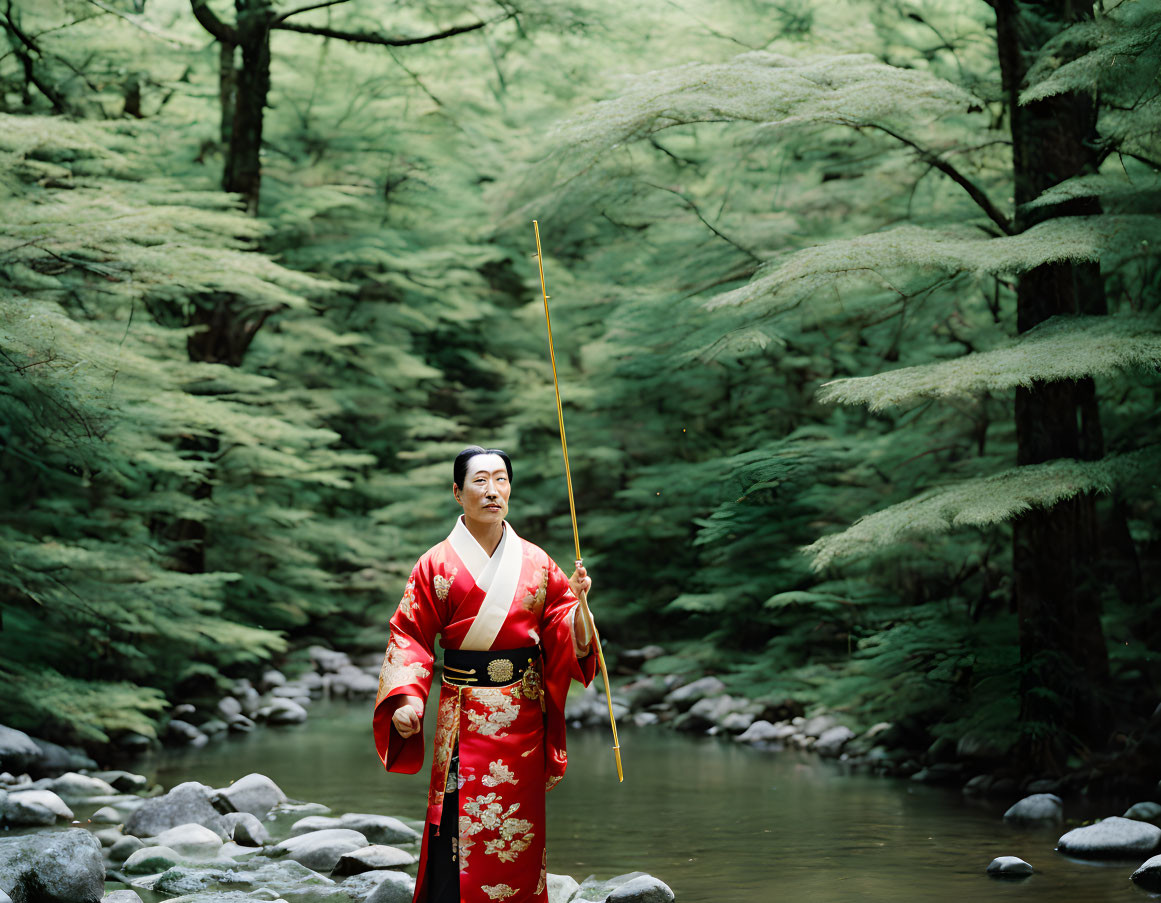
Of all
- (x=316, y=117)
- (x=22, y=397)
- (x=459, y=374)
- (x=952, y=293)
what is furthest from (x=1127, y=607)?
(x=459, y=374)

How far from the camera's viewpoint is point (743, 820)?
6.01 meters

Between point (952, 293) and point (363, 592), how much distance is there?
30.7 feet

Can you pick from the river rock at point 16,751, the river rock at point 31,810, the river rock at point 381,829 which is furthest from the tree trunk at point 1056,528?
the river rock at point 16,751

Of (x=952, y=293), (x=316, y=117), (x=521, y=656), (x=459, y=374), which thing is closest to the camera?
(x=521, y=656)

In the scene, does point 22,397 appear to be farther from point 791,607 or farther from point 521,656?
point 791,607

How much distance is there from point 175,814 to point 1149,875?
452 cm

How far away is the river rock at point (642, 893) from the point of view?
164 inches

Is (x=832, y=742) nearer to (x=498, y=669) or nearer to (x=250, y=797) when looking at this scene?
(x=250, y=797)

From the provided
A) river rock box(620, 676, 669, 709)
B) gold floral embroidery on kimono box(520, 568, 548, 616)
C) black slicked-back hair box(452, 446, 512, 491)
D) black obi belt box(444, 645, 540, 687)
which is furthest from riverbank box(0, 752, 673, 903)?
river rock box(620, 676, 669, 709)

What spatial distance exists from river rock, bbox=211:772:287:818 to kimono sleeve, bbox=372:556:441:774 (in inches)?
138

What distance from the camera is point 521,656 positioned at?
3199 mm

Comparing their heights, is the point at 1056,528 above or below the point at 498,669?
above

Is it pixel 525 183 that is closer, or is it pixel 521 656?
pixel 521 656

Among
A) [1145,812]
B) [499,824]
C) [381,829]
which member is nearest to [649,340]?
[381,829]
